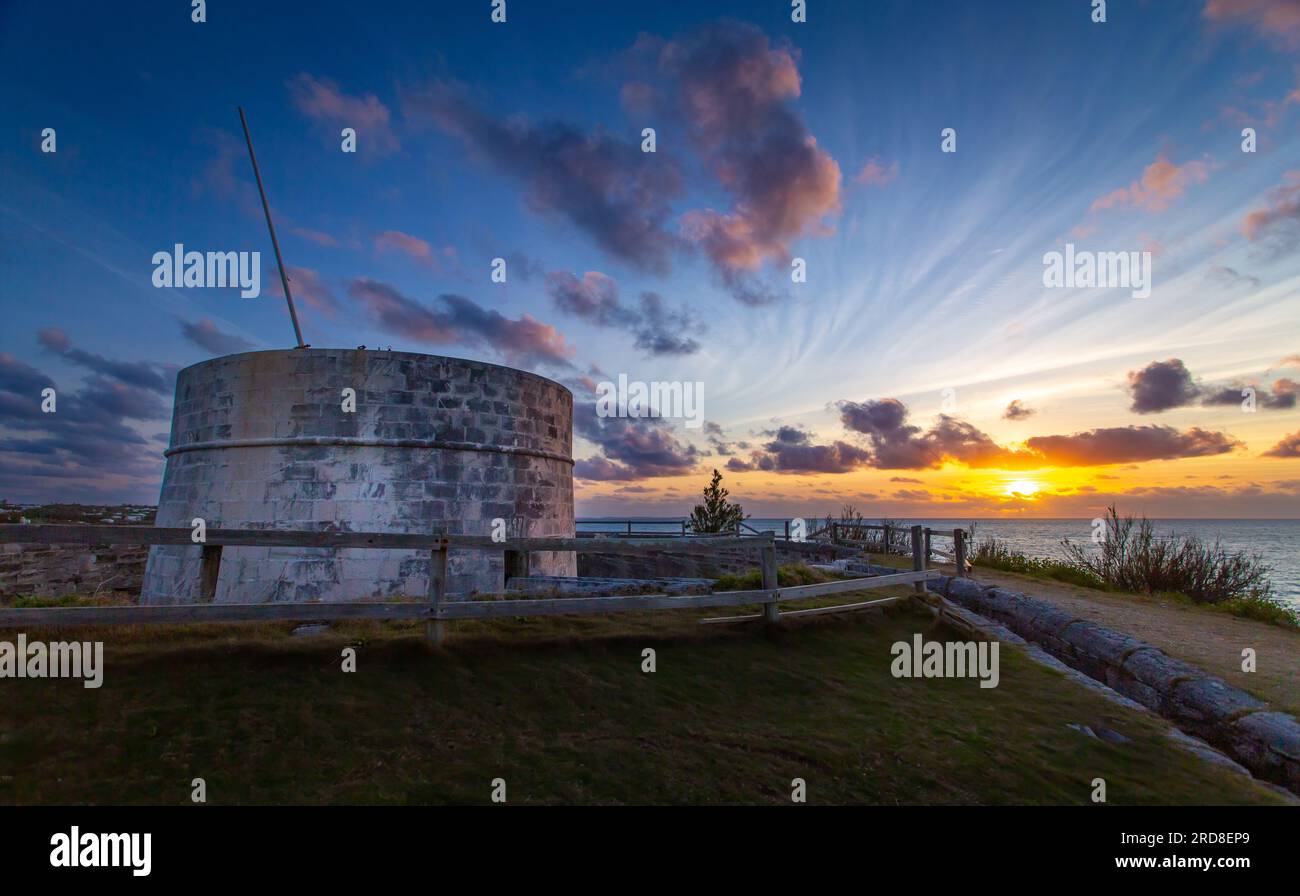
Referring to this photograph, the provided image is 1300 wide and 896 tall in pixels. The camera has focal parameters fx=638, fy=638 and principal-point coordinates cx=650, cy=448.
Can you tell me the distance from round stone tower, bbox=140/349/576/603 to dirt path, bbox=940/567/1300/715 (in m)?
10.7

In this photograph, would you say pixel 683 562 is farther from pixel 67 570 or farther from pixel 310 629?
pixel 67 570

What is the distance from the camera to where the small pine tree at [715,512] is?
2741 centimetres

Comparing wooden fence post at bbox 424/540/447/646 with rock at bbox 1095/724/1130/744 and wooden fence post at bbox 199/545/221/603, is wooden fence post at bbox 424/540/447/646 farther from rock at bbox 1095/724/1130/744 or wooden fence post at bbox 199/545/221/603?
rock at bbox 1095/724/1130/744

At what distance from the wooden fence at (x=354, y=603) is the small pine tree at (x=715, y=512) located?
63.0 ft

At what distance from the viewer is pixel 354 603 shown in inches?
219

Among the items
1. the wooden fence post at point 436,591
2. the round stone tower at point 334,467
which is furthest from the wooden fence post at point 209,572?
the round stone tower at point 334,467

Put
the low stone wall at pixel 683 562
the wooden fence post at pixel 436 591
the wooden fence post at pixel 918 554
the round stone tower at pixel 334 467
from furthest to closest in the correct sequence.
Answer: the low stone wall at pixel 683 562
the round stone tower at pixel 334 467
the wooden fence post at pixel 918 554
the wooden fence post at pixel 436 591

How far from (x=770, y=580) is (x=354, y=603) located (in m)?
4.64

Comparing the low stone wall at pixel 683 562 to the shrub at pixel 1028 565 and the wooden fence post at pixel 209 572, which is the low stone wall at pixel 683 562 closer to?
the shrub at pixel 1028 565

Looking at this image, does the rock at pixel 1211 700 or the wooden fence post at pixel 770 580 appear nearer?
the rock at pixel 1211 700

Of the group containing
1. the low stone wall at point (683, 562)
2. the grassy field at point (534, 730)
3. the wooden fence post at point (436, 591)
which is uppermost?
the wooden fence post at point (436, 591)

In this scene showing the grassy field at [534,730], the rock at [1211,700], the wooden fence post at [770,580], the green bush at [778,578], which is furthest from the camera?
the green bush at [778,578]

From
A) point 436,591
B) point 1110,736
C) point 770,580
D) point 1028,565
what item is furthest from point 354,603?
point 1028,565

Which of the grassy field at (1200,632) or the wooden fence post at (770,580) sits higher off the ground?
the wooden fence post at (770,580)
